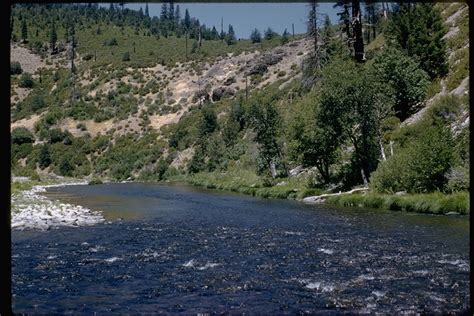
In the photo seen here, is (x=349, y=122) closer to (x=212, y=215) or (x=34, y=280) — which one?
(x=212, y=215)

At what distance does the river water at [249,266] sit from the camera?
9.53m

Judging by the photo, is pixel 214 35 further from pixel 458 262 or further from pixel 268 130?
pixel 458 262

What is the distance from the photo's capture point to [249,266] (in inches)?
508

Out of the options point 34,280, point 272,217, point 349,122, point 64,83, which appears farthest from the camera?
point 64,83

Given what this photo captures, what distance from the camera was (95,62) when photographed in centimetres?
11588

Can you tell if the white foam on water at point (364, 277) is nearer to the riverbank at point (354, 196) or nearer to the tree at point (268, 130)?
the riverbank at point (354, 196)

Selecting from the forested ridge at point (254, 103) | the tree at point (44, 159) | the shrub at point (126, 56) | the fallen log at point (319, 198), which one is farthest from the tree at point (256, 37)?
the fallen log at point (319, 198)

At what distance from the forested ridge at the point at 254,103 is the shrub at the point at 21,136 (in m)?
0.26

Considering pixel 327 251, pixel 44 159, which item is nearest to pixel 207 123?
pixel 44 159

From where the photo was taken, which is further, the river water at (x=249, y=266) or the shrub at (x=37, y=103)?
the shrub at (x=37, y=103)

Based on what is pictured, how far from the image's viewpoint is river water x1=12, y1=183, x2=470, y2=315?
31.3 feet

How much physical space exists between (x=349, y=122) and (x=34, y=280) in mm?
25101
